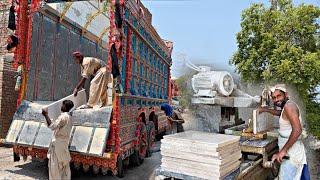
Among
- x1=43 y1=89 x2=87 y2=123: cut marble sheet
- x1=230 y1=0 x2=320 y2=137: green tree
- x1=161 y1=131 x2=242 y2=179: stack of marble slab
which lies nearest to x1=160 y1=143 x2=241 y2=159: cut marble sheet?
x1=161 y1=131 x2=242 y2=179: stack of marble slab

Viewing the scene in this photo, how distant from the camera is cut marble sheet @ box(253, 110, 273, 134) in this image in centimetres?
474

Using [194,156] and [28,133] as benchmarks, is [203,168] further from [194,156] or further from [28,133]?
[28,133]

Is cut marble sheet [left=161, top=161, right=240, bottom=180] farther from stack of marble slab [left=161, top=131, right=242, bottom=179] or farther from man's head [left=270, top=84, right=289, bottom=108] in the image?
man's head [left=270, top=84, right=289, bottom=108]

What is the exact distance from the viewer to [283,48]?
9.97 metres

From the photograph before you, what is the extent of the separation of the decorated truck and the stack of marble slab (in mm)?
1181

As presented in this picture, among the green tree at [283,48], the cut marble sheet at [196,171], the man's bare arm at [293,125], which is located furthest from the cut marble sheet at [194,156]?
the green tree at [283,48]

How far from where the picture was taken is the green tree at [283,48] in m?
9.59

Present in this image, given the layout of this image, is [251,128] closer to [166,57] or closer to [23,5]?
[166,57]

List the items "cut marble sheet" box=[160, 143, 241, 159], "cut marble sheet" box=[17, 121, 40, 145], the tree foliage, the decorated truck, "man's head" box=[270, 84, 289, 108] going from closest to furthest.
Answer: "cut marble sheet" box=[160, 143, 241, 159] < "man's head" box=[270, 84, 289, 108] < the decorated truck < "cut marble sheet" box=[17, 121, 40, 145] < the tree foliage

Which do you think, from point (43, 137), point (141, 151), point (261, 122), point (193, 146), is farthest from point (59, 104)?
point (261, 122)

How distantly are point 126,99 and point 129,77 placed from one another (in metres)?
0.44

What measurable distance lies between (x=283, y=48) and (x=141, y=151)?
8115 millimetres

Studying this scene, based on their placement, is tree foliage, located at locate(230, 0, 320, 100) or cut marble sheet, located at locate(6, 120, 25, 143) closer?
cut marble sheet, located at locate(6, 120, 25, 143)

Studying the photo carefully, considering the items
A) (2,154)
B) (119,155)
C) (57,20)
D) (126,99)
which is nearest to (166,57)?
(57,20)
